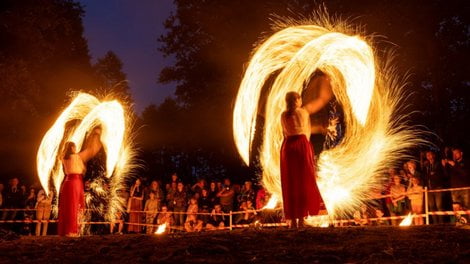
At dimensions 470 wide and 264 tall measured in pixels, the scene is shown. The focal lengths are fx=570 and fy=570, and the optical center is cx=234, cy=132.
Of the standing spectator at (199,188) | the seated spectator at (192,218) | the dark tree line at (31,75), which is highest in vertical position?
the dark tree line at (31,75)

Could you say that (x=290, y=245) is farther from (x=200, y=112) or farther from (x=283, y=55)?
(x=200, y=112)

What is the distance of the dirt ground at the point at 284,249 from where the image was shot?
4863 mm

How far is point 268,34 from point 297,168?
691 inches

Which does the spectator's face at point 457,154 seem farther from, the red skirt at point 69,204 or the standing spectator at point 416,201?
the red skirt at point 69,204

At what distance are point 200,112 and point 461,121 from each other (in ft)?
37.7

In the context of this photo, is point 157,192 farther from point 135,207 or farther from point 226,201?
point 226,201

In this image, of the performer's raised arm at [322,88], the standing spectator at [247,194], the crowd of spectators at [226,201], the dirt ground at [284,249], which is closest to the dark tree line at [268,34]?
the crowd of spectators at [226,201]

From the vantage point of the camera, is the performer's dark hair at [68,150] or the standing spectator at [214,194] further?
the standing spectator at [214,194]

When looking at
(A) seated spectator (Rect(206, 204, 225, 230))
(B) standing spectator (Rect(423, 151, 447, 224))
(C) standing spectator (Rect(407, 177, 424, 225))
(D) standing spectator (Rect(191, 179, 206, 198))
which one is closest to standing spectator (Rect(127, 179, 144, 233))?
(D) standing spectator (Rect(191, 179, 206, 198))

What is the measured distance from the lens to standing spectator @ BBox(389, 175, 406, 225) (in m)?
11.9

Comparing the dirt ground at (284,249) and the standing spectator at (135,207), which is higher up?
the standing spectator at (135,207)

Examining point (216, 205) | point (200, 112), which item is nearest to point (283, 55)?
point (216, 205)

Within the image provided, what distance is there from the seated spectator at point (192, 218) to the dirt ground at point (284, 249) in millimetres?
8146

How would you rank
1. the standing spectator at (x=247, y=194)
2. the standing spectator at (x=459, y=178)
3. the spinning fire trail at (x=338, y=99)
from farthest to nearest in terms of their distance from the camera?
the standing spectator at (x=247, y=194), the standing spectator at (x=459, y=178), the spinning fire trail at (x=338, y=99)
